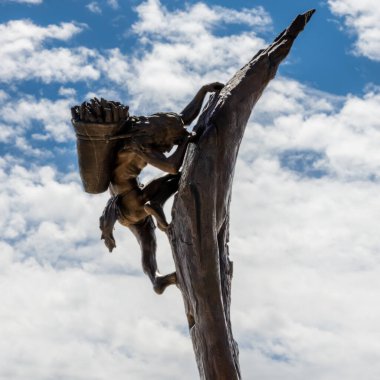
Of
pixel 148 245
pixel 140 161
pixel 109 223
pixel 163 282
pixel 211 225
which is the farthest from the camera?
pixel 148 245

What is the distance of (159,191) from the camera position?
10.1 metres

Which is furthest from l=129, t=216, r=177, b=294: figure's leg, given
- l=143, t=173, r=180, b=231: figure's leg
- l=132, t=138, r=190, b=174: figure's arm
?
l=132, t=138, r=190, b=174: figure's arm

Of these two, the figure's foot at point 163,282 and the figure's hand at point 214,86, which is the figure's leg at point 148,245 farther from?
the figure's hand at point 214,86

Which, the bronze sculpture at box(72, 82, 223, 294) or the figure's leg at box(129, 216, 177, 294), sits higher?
the bronze sculpture at box(72, 82, 223, 294)

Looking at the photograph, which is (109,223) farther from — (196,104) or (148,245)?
(196,104)

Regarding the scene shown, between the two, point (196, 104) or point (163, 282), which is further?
point (196, 104)

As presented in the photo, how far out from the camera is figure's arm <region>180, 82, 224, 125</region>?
400 inches

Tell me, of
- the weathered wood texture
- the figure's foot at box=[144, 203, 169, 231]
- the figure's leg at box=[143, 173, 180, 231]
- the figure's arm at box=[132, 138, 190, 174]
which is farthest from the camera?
the figure's leg at box=[143, 173, 180, 231]

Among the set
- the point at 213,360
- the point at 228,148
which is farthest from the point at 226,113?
the point at 213,360

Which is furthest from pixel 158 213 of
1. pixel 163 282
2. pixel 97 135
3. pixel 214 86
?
pixel 214 86

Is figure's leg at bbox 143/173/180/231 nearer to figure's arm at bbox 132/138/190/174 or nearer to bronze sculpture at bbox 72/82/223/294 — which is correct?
bronze sculpture at bbox 72/82/223/294

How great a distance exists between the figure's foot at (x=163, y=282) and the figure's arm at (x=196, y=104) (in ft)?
6.01

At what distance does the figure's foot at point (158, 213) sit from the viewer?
9.75 metres

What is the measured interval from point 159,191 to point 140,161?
1.36 feet
